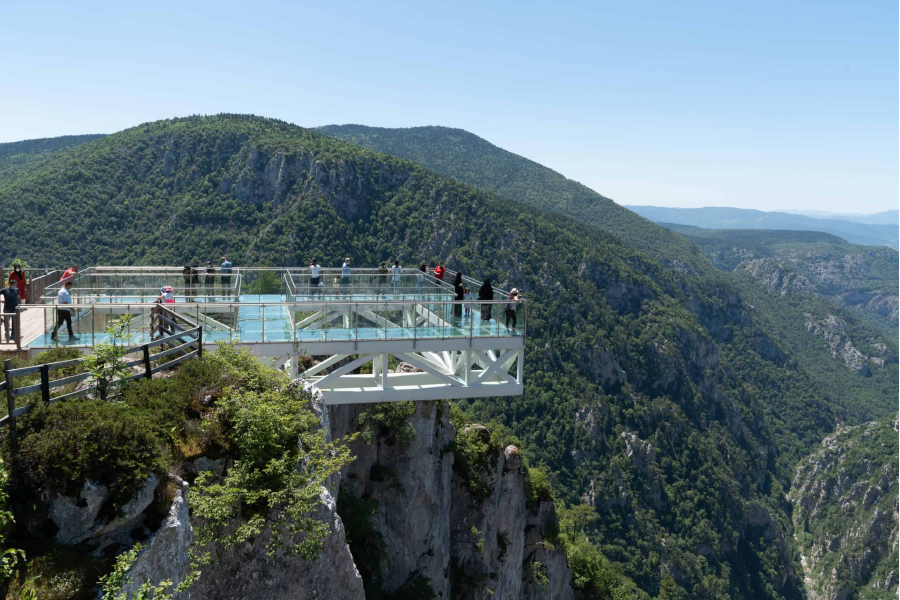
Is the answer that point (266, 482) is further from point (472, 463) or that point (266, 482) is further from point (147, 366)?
point (472, 463)

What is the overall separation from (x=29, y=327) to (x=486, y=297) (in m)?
12.2

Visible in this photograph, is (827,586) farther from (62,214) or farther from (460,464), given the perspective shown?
(62,214)

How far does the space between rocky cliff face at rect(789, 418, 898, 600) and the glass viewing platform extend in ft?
453

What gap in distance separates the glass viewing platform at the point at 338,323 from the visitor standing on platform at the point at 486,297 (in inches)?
1.7

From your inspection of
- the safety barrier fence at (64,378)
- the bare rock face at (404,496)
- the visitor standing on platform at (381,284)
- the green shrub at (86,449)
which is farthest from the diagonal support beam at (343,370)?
the green shrub at (86,449)

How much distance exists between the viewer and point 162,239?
120438mm

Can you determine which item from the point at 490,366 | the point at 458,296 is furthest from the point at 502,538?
the point at 458,296

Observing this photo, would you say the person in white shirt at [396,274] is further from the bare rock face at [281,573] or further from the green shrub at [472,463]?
the bare rock face at [281,573]

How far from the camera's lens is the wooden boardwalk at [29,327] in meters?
13.5

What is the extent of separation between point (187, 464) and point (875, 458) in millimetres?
179445

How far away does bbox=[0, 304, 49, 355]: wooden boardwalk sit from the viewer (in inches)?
531

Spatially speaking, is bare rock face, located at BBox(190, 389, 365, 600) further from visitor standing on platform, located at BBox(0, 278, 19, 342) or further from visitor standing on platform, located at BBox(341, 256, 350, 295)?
visitor standing on platform, located at BBox(341, 256, 350, 295)

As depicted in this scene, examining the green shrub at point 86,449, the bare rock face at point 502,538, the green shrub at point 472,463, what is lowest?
the bare rock face at point 502,538

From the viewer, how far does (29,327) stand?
48.2 feet
